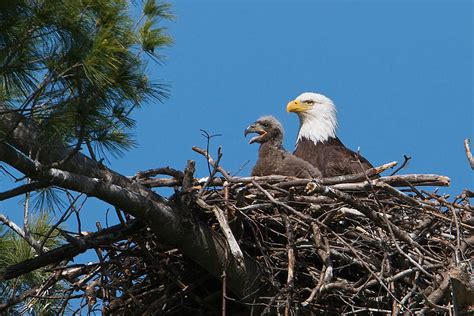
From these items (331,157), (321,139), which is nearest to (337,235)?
(331,157)

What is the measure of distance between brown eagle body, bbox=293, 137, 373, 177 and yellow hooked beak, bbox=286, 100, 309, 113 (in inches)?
13.1

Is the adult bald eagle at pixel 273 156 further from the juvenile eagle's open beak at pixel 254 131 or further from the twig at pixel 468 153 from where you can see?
the twig at pixel 468 153

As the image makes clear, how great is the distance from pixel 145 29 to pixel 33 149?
1.03m

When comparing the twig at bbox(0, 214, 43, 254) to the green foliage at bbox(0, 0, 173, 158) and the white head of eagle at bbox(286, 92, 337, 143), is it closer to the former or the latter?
the green foliage at bbox(0, 0, 173, 158)

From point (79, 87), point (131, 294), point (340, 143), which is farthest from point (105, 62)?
point (340, 143)

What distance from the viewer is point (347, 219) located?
734 cm

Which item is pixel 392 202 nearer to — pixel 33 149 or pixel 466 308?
pixel 466 308

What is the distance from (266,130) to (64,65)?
3445 mm

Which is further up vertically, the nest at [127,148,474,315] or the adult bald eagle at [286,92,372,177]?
the adult bald eagle at [286,92,372,177]

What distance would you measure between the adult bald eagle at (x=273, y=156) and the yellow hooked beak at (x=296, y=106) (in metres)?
Answer: 1.00

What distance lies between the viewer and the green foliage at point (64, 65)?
5.54m

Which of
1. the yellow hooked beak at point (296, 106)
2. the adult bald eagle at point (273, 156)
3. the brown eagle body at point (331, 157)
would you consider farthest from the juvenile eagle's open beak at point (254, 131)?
the yellow hooked beak at point (296, 106)

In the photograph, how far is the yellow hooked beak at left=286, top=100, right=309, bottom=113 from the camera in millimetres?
9984

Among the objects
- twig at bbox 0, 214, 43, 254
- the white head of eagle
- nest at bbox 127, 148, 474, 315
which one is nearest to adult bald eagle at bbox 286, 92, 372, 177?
the white head of eagle
